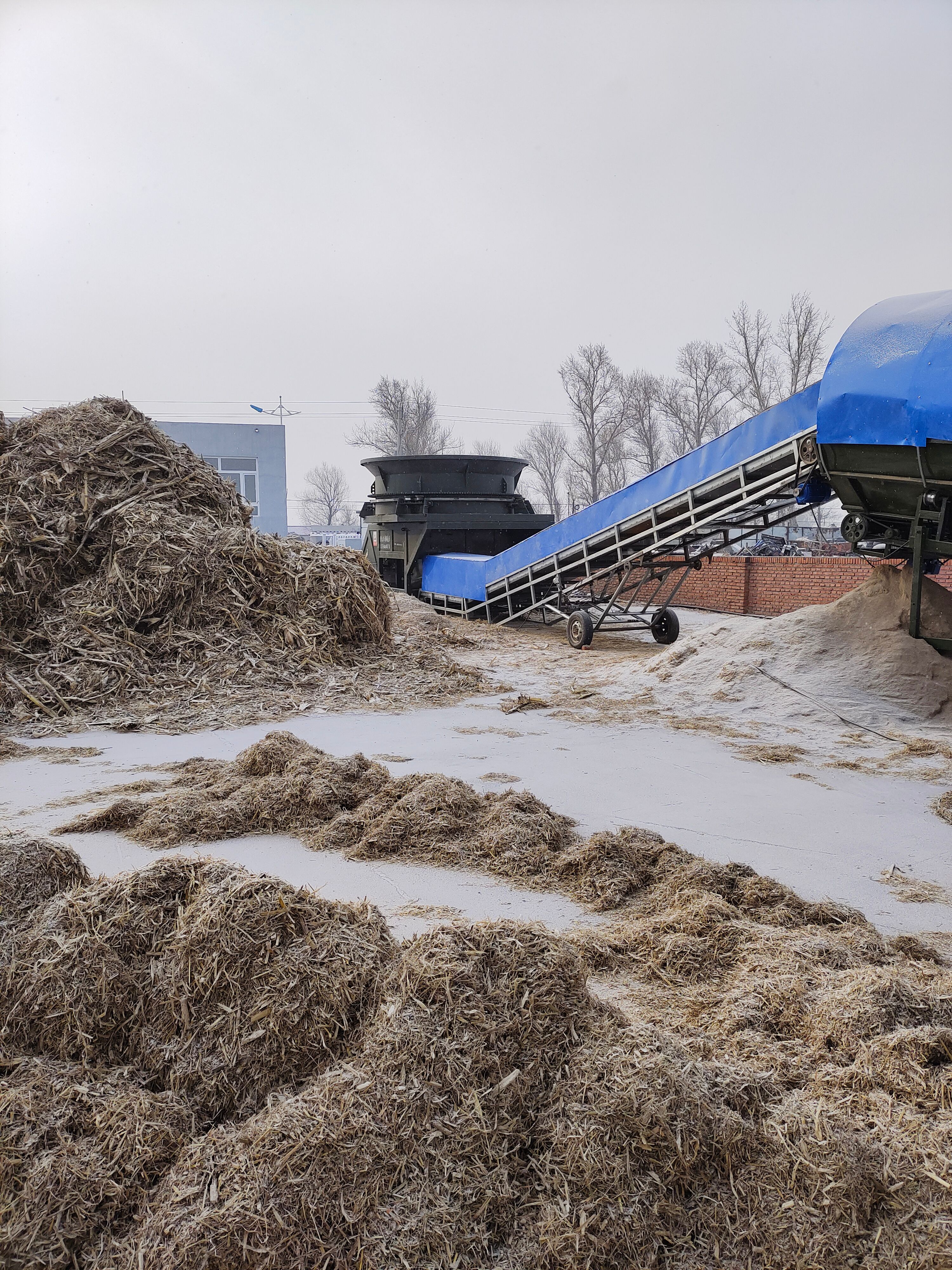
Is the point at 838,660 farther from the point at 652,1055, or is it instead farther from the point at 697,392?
the point at 697,392

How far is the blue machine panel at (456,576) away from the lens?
16484 mm

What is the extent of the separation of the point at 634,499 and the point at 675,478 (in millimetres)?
891

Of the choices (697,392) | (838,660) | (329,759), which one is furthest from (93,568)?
(697,392)

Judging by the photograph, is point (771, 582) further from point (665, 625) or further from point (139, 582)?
point (139, 582)

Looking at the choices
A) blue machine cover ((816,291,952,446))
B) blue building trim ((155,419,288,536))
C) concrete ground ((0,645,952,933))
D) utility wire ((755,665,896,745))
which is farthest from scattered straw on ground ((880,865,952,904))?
blue building trim ((155,419,288,536))

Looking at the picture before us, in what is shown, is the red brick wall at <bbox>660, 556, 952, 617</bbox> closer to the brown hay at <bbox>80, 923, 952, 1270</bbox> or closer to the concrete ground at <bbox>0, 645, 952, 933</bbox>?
the concrete ground at <bbox>0, 645, 952, 933</bbox>

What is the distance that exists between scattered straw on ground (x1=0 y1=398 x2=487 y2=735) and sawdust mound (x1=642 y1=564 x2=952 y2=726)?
2.81 meters

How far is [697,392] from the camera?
5362 centimetres

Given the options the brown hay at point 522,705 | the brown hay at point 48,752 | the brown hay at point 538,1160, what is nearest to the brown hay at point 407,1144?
the brown hay at point 538,1160

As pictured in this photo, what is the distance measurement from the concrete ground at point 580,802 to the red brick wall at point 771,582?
1079 cm

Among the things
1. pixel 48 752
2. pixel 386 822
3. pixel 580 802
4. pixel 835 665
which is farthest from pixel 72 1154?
pixel 835 665

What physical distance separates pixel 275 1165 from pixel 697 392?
55.6 m

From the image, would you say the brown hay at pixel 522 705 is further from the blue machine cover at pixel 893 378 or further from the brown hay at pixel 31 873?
the brown hay at pixel 31 873

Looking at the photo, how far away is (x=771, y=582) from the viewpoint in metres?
19.5
